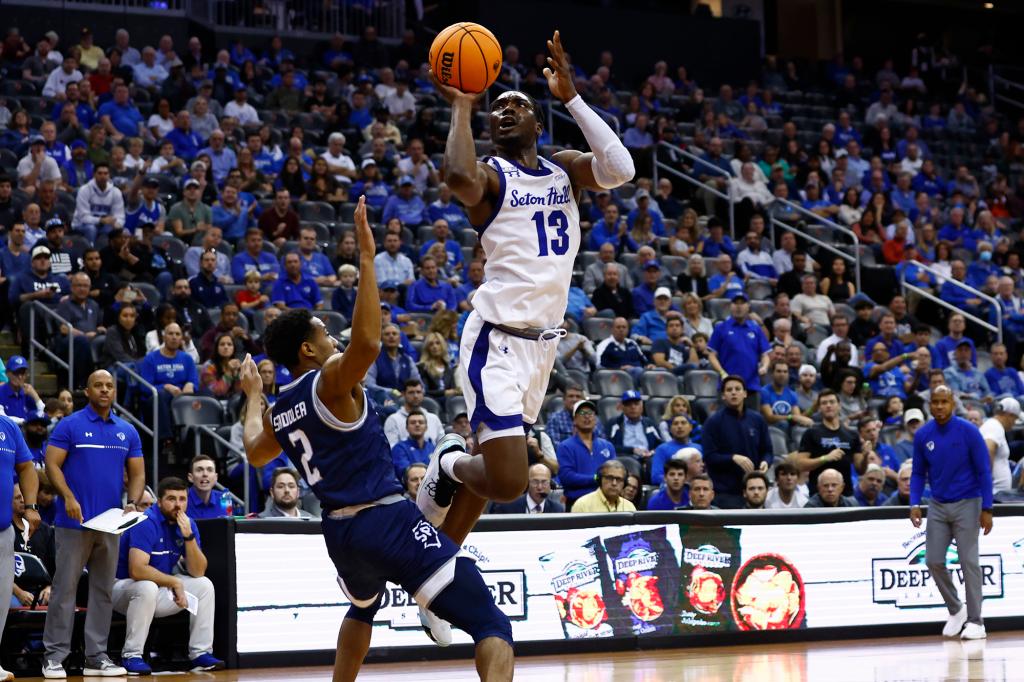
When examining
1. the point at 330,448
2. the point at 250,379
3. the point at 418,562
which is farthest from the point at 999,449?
the point at 330,448

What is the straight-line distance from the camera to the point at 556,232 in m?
6.98

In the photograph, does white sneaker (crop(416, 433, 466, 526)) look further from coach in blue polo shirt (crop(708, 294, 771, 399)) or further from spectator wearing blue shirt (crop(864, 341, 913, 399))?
spectator wearing blue shirt (crop(864, 341, 913, 399))

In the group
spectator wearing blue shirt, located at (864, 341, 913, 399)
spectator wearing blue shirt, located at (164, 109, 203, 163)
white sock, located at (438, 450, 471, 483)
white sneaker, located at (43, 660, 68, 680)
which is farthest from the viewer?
spectator wearing blue shirt, located at (164, 109, 203, 163)

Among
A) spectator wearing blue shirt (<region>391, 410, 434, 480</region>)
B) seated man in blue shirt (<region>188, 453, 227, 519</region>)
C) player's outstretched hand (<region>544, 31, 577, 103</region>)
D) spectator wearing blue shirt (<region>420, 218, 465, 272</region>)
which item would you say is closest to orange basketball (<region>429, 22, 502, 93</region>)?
player's outstretched hand (<region>544, 31, 577, 103</region>)

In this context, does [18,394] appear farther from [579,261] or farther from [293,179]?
[579,261]

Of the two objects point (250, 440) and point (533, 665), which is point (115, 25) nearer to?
point (533, 665)

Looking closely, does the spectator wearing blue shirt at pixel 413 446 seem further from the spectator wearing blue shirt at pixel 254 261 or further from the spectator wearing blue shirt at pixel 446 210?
the spectator wearing blue shirt at pixel 446 210

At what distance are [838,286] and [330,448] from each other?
15160mm

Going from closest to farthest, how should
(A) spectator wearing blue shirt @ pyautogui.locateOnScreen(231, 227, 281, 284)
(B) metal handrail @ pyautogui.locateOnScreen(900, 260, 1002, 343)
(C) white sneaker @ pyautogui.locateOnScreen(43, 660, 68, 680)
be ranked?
(C) white sneaker @ pyautogui.locateOnScreen(43, 660, 68, 680) → (A) spectator wearing blue shirt @ pyautogui.locateOnScreen(231, 227, 281, 284) → (B) metal handrail @ pyautogui.locateOnScreen(900, 260, 1002, 343)

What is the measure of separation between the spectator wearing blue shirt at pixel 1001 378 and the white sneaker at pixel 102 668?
40.3ft

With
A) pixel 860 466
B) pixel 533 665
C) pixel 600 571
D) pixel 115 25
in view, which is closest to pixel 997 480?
pixel 860 466

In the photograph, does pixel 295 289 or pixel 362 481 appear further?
pixel 295 289

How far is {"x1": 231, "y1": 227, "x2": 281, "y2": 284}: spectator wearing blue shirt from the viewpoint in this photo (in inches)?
645

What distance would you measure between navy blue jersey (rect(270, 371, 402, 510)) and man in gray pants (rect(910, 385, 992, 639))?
787cm
